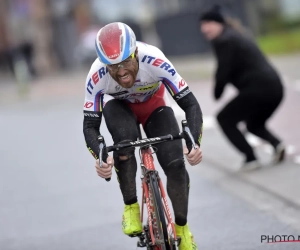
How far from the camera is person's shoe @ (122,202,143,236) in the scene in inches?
276

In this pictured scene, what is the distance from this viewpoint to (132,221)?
707 cm

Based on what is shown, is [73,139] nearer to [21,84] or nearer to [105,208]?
[105,208]

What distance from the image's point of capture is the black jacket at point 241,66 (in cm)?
Result: 1078

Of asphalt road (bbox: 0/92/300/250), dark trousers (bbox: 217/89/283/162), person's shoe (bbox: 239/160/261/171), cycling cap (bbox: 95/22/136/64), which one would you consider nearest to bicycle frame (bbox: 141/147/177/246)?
cycling cap (bbox: 95/22/136/64)

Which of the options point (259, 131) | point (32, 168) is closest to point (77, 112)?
point (32, 168)

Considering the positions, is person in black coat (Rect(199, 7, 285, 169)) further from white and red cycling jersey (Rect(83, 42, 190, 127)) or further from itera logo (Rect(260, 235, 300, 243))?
white and red cycling jersey (Rect(83, 42, 190, 127))

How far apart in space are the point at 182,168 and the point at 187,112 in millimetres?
427

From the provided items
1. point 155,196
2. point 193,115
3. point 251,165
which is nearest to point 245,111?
point 251,165

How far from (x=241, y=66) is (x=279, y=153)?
4.15ft

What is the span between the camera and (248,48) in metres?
10.8

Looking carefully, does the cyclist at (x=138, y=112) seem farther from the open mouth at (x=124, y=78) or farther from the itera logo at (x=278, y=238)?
the itera logo at (x=278, y=238)

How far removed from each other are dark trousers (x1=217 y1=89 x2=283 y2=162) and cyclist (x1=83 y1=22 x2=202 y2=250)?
385 cm

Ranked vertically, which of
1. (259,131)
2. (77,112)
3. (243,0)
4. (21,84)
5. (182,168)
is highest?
(243,0)

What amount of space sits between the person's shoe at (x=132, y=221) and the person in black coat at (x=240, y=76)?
12.9 feet
